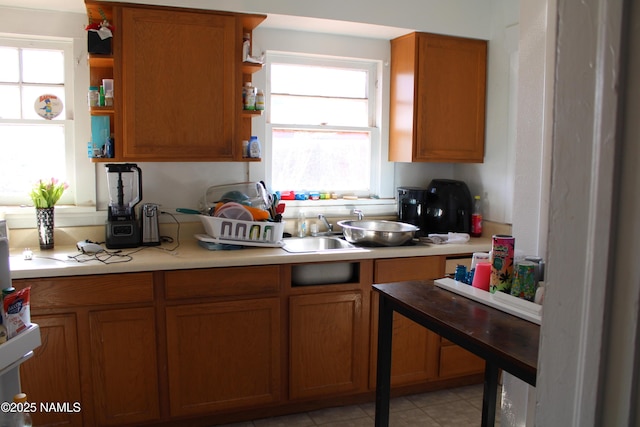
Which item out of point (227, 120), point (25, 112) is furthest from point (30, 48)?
point (227, 120)

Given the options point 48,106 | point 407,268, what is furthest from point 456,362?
point 48,106

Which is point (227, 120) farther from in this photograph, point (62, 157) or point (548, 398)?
point (548, 398)

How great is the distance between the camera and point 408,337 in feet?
9.53

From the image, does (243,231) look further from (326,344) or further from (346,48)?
(346,48)

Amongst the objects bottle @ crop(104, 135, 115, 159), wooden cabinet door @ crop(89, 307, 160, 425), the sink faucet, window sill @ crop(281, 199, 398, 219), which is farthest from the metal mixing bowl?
bottle @ crop(104, 135, 115, 159)

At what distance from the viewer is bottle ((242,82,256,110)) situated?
2848 mm

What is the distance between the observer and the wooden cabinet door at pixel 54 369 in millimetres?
2262

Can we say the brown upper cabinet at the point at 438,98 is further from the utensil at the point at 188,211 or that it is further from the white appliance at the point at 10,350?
the white appliance at the point at 10,350

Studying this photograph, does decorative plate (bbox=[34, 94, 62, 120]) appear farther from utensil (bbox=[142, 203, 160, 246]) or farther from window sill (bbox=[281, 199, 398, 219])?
window sill (bbox=[281, 199, 398, 219])

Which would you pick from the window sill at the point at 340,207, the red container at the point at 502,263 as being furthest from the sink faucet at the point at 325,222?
the red container at the point at 502,263

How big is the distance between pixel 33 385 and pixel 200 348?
0.72 m

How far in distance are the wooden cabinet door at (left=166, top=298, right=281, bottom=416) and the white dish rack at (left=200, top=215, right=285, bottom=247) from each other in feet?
1.09

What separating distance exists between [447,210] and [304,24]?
1.44m

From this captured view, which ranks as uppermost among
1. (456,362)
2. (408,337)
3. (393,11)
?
(393,11)
